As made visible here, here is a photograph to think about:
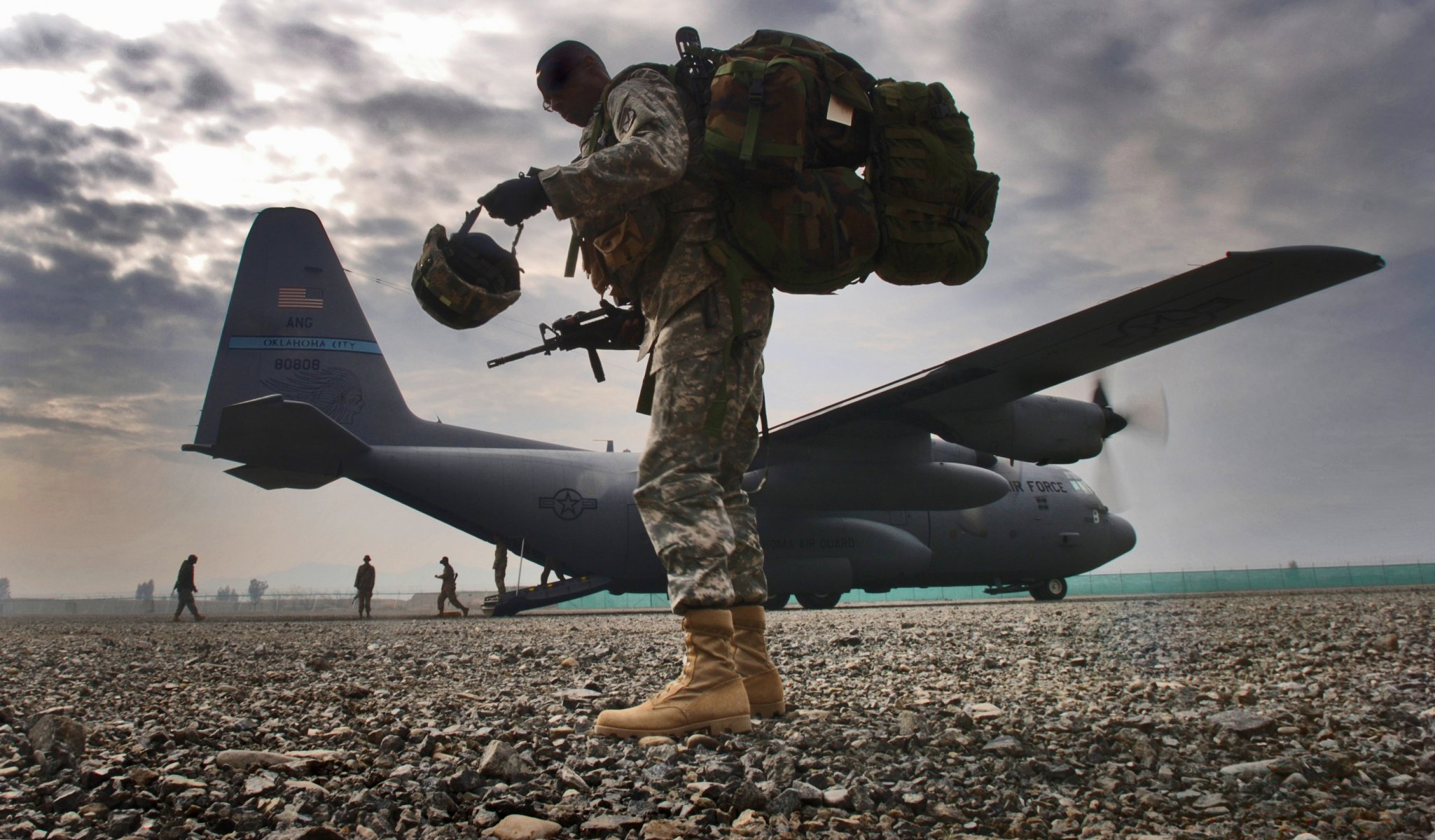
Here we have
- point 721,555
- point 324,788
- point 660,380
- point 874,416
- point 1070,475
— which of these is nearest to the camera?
point 324,788

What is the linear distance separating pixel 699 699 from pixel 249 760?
102 centimetres

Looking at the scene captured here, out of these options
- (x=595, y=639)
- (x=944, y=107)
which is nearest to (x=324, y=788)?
(x=944, y=107)

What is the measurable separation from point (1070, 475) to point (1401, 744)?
1429 centimetres

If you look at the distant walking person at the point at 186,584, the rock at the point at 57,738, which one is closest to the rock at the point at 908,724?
the rock at the point at 57,738

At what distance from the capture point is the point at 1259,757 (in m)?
1.60

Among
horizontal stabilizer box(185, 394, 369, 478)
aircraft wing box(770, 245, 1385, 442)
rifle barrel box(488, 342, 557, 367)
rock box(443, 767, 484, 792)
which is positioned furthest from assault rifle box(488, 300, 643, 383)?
horizontal stabilizer box(185, 394, 369, 478)

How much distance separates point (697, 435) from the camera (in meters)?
2.31

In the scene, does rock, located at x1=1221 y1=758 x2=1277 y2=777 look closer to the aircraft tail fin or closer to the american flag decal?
the aircraft tail fin

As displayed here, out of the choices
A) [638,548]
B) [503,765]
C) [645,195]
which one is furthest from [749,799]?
[638,548]

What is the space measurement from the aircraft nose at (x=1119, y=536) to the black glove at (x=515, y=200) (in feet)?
50.1

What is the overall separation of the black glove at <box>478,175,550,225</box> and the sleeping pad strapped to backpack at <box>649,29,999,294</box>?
0.52 m

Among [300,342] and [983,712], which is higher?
[300,342]

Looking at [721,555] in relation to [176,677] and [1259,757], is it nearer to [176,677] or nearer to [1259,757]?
[1259,757]

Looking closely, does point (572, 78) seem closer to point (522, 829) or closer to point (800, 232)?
point (800, 232)
